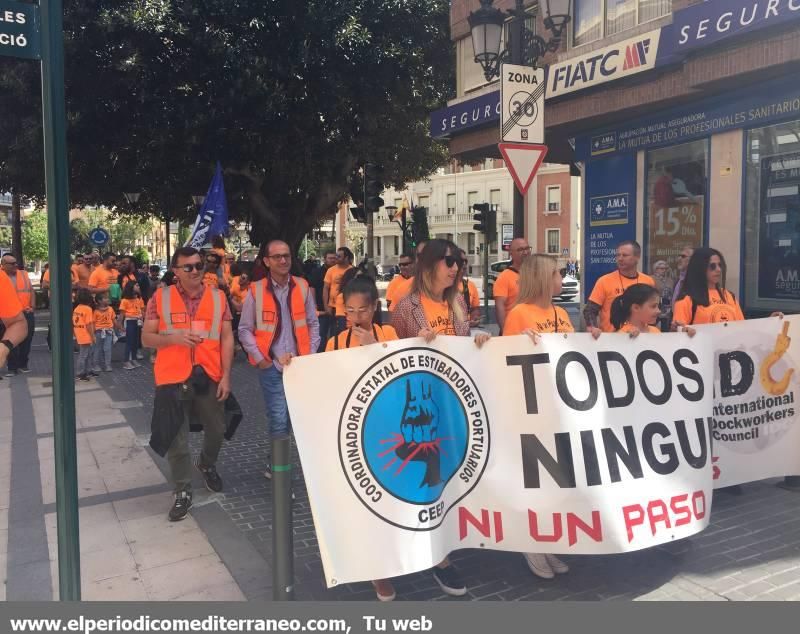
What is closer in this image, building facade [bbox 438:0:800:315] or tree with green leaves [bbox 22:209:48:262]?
building facade [bbox 438:0:800:315]

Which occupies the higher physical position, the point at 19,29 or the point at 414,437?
the point at 19,29

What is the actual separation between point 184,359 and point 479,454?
225 centimetres

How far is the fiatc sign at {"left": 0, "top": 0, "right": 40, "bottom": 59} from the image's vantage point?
2703 millimetres

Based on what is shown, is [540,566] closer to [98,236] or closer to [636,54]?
[636,54]

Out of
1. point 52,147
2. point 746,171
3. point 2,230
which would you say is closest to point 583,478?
point 52,147

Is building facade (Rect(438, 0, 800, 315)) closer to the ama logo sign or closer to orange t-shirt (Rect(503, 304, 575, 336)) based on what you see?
the ama logo sign

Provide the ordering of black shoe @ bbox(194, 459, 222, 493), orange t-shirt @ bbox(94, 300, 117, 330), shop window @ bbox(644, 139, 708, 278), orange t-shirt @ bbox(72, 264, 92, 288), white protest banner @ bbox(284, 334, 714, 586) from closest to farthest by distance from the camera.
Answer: white protest banner @ bbox(284, 334, 714, 586) < black shoe @ bbox(194, 459, 222, 493) < shop window @ bbox(644, 139, 708, 278) < orange t-shirt @ bbox(94, 300, 117, 330) < orange t-shirt @ bbox(72, 264, 92, 288)

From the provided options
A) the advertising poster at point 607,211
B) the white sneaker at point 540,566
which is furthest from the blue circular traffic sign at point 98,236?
the white sneaker at point 540,566

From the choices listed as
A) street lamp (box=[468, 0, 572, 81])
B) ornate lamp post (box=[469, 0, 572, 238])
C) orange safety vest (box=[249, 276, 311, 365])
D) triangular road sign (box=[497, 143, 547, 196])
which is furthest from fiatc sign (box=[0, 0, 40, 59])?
street lamp (box=[468, 0, 572, 81])

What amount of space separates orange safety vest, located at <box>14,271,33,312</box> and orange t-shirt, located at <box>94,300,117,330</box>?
91 centimetres

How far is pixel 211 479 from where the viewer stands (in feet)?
17.4

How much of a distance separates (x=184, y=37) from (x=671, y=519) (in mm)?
15056

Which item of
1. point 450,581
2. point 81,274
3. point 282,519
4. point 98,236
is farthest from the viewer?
point 98,236

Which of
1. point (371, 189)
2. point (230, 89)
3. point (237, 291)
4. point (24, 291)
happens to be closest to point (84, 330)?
point (24, 291)
